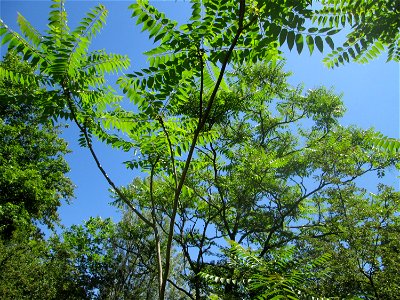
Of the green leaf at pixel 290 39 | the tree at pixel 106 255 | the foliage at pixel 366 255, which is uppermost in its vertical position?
the tree at pixel 106 255

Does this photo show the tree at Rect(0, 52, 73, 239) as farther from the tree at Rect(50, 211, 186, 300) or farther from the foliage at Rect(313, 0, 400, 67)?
the foliage at Rect(313, 0, 400, 67)

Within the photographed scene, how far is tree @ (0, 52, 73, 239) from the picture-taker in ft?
59.7

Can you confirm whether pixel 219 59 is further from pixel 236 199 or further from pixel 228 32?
pixel 236 199

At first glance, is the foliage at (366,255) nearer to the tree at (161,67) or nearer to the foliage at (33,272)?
the tree at (161,67)

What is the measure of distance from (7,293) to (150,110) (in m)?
17.6

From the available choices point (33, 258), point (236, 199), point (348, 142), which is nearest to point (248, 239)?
point (236, 199)

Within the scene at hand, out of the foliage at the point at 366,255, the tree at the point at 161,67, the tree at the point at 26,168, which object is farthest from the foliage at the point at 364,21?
the tree at the point at 26,168

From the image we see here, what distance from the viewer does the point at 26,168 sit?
2058 cm

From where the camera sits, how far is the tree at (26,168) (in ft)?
59.7

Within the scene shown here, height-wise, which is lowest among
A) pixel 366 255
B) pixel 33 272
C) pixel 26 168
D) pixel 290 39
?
pixel 290 39

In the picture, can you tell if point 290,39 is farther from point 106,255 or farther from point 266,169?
point 106,255

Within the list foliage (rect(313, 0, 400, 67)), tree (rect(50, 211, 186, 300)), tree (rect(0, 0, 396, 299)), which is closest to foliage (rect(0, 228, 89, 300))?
tree (rect(50, 211, 186, 300))

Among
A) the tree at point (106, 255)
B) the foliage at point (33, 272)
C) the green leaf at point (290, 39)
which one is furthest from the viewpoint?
the tree at point (106, 255)

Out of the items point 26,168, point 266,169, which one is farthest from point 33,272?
point 266,169
